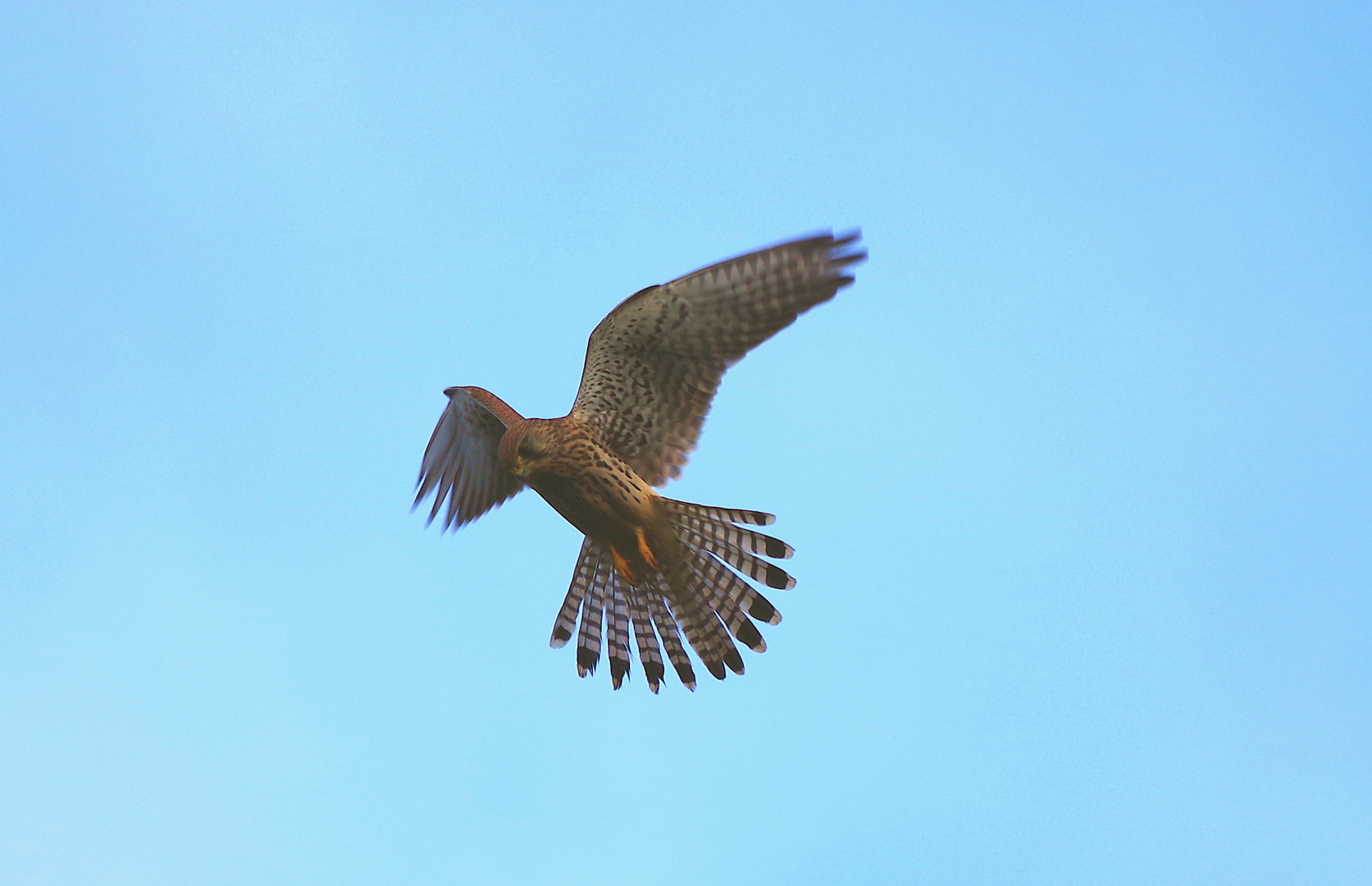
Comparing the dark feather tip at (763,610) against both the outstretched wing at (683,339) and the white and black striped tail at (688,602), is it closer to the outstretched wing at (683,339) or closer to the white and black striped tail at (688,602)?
the white and black striped tail at (688,602)

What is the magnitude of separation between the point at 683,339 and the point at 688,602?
1.77 m

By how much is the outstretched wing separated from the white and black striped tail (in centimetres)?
50

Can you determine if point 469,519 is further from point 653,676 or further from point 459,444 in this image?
point 653,676

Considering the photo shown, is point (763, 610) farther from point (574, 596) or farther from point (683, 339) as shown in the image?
point (683, 339)

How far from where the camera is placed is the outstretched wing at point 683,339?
26.1ft

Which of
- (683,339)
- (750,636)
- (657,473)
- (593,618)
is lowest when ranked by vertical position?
(750,636)

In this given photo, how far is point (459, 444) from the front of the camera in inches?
398

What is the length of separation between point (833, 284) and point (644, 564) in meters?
2.35

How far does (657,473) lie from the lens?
29.8ft

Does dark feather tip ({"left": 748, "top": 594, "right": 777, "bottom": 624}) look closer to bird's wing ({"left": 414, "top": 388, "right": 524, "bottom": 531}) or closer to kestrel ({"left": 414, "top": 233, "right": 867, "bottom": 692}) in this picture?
kestrel ({"left": 414, "top": 233, "right": 867, "bottom": 692})

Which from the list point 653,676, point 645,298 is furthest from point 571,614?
point 645,298

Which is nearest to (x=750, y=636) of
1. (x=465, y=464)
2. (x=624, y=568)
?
(x=624, y=568)

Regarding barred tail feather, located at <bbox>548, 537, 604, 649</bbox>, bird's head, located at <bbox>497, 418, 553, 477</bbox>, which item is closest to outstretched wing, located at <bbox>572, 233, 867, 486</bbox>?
bird's head, located at <bbox>497, 418, 553, 477</bbox>

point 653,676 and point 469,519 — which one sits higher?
point 469,519
